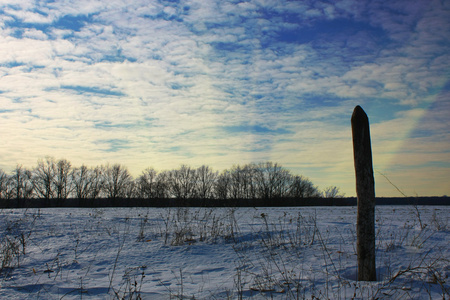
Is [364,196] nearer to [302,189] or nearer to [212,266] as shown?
[212,266]

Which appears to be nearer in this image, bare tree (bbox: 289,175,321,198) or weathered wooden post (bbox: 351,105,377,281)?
weathered wooden post (bbox: 351,105,377,281)

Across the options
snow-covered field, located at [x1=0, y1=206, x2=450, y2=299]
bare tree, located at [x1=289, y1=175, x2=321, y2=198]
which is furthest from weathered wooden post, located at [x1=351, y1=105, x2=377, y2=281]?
bare tree, located at [x1=289, y1=175, x2=321, y2=198]

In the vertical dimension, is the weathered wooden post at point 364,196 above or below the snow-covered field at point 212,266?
above

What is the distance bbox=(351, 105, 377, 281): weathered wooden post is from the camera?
3.74m

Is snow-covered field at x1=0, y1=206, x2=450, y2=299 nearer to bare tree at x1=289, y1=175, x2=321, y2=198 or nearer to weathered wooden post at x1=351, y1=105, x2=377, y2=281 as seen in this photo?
weathered wooden post at x1=351, y1=105, x2=377, y2=281

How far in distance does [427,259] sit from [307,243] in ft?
7.25

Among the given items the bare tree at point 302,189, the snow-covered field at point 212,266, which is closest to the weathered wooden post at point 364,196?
the snow-covered field at point 212,266

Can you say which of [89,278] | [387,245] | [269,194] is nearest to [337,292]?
[387,245]

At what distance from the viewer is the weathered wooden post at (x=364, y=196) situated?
147 inches

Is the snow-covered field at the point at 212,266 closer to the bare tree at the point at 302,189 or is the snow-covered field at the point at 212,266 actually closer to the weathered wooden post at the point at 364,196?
the weathered wooden post at the point at 364,196

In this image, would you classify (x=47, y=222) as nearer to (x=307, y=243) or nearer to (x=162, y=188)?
(x=162, y=188)

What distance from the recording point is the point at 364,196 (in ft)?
12.3

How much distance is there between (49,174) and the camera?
2874 inches

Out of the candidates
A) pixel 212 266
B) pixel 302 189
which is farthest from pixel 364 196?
pixel 302 189
